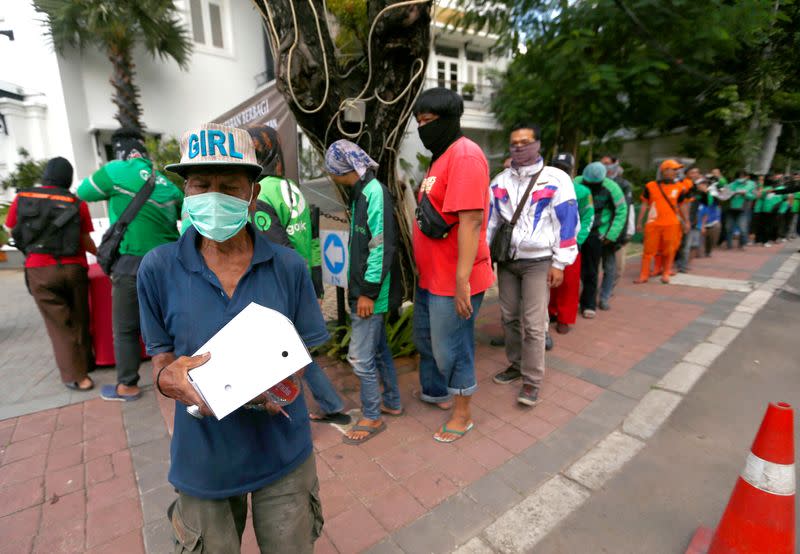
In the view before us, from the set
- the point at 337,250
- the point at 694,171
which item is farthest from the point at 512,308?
the point at 694,171

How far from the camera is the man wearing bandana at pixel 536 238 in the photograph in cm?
323

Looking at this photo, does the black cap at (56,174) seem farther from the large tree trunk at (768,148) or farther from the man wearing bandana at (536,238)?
the large tree trunk at (768,148)

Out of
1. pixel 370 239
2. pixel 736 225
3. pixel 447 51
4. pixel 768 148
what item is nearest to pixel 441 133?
pixel 370 239

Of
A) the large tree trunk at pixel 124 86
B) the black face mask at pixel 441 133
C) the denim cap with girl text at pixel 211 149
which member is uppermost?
the large tree trunk at pixel 124 86

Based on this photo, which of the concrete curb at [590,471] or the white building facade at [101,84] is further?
the white building facade at [101,84]

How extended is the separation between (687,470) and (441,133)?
8.52 feet

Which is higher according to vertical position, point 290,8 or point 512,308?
point 290,8

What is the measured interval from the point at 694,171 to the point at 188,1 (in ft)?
45.9

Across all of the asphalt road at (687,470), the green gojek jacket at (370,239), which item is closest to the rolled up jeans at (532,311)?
the asphalt road at (687,470)

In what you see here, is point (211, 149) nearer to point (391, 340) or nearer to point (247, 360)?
point (247, 360)

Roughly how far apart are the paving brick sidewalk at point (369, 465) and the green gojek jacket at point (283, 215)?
1384mm

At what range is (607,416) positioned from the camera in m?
3.19

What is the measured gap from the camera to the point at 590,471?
8.53ft

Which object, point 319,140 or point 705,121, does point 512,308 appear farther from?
point 705,121
